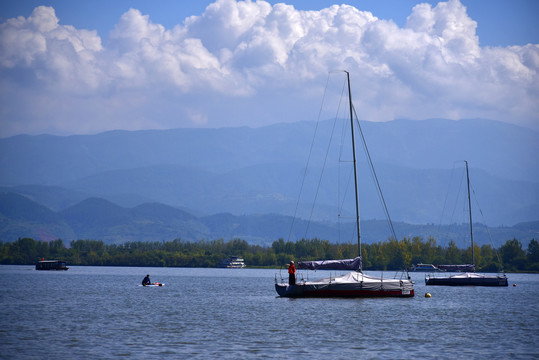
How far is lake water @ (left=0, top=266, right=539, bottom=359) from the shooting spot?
1580 inches

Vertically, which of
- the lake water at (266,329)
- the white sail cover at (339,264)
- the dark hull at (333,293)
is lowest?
the lake water at (266,329)

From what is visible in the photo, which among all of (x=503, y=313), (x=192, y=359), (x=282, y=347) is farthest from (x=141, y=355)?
(x=503, y=313)

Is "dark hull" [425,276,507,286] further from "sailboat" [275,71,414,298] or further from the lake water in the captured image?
"sailboat" [275,71,414,298]

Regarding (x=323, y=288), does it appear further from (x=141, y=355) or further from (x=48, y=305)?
(x=141, y=355)

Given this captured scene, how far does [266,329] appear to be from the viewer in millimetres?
51000

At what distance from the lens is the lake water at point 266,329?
40.1m

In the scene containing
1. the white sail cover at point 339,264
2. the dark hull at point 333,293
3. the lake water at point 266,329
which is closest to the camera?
the lake water at point 266,329

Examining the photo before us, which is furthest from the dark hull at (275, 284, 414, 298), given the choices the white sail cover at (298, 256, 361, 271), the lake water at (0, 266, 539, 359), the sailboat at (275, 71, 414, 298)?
the white sail cover at (298, 256, 361, 271)

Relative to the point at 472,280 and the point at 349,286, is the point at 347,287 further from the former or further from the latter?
the point at 472,280

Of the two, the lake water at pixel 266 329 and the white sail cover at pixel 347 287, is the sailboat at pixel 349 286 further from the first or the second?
the lake water at pixel 266 329

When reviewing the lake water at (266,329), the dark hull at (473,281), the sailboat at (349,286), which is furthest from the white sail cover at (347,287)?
the dark hull at (473,281)

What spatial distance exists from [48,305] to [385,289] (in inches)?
1369

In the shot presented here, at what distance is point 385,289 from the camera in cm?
7825

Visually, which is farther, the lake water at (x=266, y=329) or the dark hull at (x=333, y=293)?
the dark hull at (x=333, y=293)
